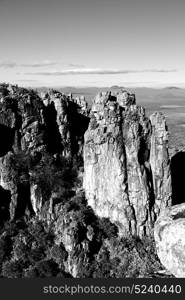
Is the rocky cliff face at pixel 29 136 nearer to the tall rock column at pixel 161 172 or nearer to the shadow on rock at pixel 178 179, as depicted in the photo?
the tall rock column at pixel 161 172

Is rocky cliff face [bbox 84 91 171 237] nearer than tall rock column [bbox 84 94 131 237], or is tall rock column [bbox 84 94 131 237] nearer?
rocky cliff face [bbox 84 91 171 237]

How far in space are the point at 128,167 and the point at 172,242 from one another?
53.8 metres

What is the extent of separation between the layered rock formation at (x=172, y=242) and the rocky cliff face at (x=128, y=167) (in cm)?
5203

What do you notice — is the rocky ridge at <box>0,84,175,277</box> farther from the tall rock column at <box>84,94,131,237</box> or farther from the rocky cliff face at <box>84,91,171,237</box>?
the tall rock column at <box>84,94,131,237</box>

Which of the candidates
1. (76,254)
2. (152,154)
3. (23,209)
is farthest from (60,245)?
(152,154)

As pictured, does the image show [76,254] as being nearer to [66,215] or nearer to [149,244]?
[66,215]

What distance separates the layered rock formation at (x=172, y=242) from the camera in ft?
44.3

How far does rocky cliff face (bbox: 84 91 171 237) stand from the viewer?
66.6 meters

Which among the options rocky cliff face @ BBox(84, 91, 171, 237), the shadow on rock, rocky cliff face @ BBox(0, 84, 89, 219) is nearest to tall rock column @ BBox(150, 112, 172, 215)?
rocky cliff face @ BBox(84, 91, 171, 237)

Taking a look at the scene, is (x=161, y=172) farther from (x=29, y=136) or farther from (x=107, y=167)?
(x=29, y=136)

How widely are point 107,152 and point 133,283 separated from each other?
173 feet

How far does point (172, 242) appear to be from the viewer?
13758 millimetres

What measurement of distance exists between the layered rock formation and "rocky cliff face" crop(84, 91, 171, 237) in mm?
52034

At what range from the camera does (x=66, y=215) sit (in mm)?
66500
